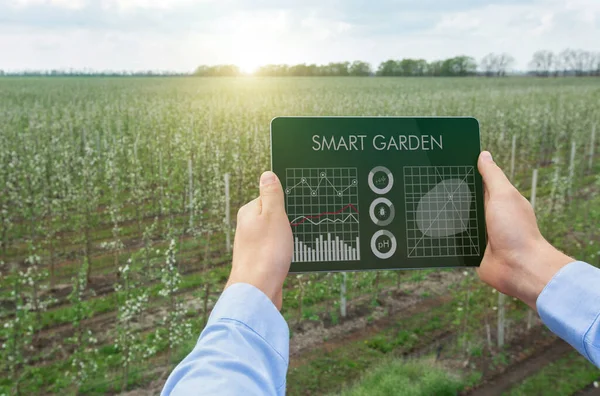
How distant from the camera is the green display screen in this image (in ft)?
4.32

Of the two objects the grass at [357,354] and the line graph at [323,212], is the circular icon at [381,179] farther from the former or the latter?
the grass at [357,354]

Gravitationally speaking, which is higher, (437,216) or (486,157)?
(486,157)

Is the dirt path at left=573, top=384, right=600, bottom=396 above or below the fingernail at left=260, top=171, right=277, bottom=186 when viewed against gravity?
below

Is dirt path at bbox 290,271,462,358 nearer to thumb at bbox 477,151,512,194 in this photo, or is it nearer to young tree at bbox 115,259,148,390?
young tree at bbox 115,259,148,390

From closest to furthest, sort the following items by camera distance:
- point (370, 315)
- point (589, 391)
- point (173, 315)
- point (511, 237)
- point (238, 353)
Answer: point (238, 353) < point (511, 237) < point (589, 391) < point (173, 315) < point (370, 315)

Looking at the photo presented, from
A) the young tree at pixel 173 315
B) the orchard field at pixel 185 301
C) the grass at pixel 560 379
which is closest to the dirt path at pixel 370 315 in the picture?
the orchard field at pixel 185 301

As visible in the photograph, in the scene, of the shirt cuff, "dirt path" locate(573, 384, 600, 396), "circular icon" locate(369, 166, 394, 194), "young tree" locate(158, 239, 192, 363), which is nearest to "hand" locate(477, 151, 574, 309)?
"circular icon" locate(369, 166, 394, 194)

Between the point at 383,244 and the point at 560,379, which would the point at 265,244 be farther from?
the point at 560,379

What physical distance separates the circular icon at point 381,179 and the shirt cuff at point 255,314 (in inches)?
17.2

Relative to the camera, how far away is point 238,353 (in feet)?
3.02

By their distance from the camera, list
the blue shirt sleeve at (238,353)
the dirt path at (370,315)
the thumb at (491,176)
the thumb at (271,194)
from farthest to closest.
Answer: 1. the dirt path at (370,315)
2. the thumb at (491,176)
3. the thumb at (271,194)
4. the blue shirt sleeve at (238,353)

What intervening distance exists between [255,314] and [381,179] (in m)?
0.52

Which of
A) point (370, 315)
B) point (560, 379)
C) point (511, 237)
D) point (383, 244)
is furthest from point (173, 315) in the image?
point (511, 237)

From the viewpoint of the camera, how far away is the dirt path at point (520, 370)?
4.19 meters
